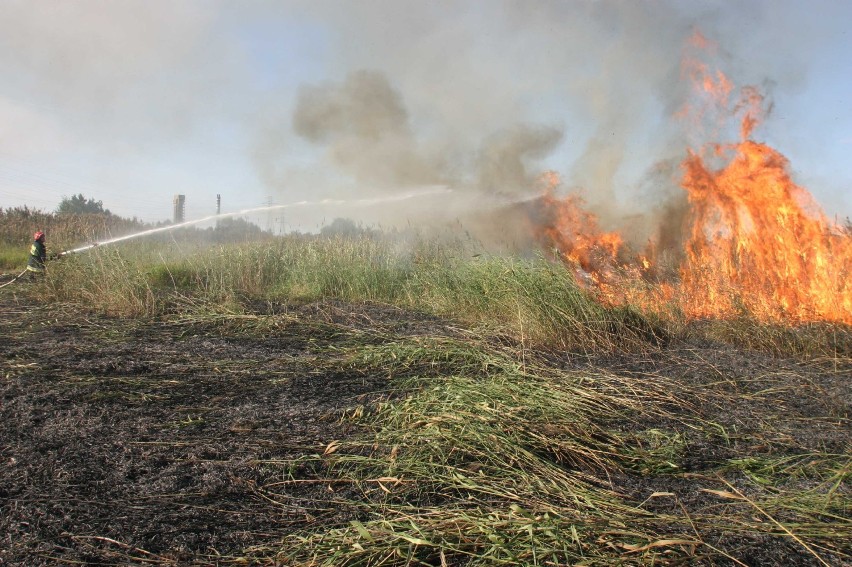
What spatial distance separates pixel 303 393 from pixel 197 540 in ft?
6.13

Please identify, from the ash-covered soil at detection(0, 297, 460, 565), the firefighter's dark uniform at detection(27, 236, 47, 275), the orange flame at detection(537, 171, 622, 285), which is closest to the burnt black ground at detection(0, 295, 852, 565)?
the ash-covered soil at detection(0, 297, 460, 565)

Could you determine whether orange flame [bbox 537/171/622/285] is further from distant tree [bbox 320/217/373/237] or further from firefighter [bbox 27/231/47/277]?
firefighter [bbox 27/231/47/277]

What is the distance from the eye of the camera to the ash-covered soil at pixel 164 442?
1.92 m

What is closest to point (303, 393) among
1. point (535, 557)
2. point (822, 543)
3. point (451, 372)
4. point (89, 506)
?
point (451, 372)

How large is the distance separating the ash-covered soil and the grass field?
1 centimetres

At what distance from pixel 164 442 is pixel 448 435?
1.44 meters

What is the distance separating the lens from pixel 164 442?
2.77 metres

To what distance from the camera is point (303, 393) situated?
376 cm

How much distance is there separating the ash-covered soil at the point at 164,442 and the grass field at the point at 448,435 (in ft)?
0.05

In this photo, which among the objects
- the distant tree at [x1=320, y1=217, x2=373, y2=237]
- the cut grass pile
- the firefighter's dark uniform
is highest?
the distant tree at [x1=320, y1=217, x2=373, y2=237]

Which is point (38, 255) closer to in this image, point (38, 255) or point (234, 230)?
point (38, 255)

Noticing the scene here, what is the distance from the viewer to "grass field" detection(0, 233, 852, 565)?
1.85 meters

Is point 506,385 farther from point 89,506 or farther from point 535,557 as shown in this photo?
point 89,506

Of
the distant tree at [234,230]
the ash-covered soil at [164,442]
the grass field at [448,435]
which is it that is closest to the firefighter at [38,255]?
the grass field at [448,435]
